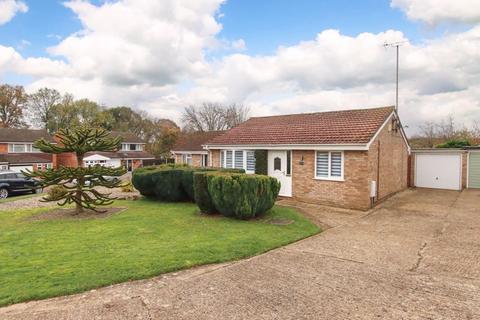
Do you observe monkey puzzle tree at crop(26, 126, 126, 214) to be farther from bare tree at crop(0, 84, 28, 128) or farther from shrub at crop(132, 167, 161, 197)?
bare tree at crop(0, 84, 28, 128)

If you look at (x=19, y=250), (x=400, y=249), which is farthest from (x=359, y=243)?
(x=19, y=250)

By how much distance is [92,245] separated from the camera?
7.55 m

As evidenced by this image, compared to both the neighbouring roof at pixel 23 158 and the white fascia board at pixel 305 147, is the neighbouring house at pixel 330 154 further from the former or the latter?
the neighbouring roof at pixel 23 158

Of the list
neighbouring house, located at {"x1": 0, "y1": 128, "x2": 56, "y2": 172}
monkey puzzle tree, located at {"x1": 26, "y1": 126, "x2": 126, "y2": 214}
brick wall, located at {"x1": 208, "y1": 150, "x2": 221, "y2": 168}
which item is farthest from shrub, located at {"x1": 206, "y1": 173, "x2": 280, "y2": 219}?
neighbouring house, located at {"x1": 0, "y1": 128, "x2": 56, "y2": 172}

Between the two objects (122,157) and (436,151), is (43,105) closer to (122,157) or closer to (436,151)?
(122,157)

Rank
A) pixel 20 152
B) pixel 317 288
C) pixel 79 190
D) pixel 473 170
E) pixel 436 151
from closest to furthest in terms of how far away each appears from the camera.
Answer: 1. pixel 317 288
2. pixel 79 190
3. pixel 473 170
4. pixel 436 151
5. pixel 20 152

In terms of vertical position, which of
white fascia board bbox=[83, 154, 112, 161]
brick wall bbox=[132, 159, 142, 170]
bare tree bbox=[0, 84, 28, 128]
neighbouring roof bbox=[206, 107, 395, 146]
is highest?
bare tree bbox=[0, 84, 28, 128]

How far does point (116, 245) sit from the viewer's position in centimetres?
752

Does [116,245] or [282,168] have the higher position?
[282,168]

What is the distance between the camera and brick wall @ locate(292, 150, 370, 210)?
13.0 metres

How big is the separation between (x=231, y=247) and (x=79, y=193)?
7127 mm

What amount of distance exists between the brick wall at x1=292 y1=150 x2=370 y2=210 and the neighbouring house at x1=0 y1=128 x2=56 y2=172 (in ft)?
106

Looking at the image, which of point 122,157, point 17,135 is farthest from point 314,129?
point 17,135

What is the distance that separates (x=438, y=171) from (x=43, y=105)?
57.3 m
